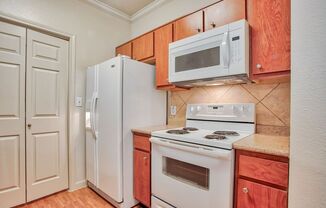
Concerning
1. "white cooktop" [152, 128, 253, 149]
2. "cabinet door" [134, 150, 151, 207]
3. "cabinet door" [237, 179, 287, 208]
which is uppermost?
"white cooktop" [152, 128, 253, 149]

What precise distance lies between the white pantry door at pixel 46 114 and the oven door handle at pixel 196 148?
1.38 metres

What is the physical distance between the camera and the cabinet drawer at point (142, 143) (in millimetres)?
1771

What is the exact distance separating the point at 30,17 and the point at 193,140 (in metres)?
2.22

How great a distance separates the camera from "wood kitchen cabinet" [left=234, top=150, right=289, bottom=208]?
1.00 m

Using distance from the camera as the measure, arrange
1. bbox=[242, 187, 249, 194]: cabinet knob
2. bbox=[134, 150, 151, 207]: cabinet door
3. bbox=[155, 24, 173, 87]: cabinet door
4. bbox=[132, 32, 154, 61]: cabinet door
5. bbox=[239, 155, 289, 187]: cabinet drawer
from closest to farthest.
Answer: bbox=[239, 155, 289, 187]: cabinet drawer < bbox=[242, 187, 249, 194]: cabinet knob < bbox=[134, 150, 151, 207]: cabinet door < bbox=[155, 24, 173, 87]: cabinet door < bbox=[132, 32, 154, 61]: cabinet door

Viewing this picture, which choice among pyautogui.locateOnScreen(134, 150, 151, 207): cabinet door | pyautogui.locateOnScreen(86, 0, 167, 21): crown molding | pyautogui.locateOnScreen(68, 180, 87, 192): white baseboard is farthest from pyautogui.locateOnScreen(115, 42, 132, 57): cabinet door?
pyautogui.locateOnScreen(68, 180, 87, 192): white baseboard

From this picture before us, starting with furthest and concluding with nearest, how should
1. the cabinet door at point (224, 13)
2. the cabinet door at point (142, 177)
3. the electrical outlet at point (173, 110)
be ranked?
the electrical outlet at point (173, 110), the cabinet door at point (142, 177), the cabinet door at point (224, 13)

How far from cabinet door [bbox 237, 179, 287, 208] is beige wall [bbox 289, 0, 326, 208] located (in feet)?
0.36

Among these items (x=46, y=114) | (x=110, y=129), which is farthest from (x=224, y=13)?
(x=46, y=114)

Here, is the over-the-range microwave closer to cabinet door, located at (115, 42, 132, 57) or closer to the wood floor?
cabinet door, located at (115, 42, 132, 57)

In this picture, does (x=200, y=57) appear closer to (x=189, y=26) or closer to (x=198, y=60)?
(x=198, y=60)

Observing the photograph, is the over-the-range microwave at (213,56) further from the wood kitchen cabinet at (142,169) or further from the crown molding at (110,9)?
the crown molding at (110,9)

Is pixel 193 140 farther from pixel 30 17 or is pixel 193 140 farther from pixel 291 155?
pixel 30 17

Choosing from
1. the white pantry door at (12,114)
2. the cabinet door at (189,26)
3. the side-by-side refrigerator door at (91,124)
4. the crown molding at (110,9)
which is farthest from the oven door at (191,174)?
the crown molding at (110,9)
